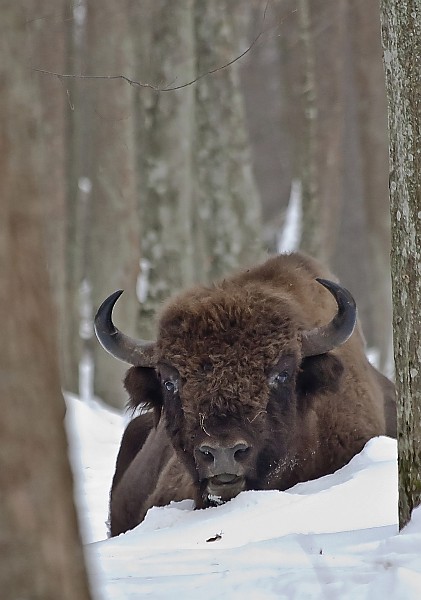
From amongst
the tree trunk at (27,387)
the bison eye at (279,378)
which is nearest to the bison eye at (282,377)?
the bison eye at (279,378)

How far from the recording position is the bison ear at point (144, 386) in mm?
7543

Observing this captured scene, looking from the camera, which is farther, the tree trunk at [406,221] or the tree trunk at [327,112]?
the tree trunk at [327,112]

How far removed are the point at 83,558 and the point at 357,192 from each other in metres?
27.8

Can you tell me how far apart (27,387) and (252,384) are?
4.22m

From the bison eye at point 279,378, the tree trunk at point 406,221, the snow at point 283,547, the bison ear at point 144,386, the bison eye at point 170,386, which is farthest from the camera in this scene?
the bison ear at point 144,386

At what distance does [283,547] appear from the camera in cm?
495

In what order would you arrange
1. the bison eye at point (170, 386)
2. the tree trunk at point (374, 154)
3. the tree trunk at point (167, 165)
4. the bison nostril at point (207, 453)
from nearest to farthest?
the bison nostril at point (207, 453) → the bison eye at point (170, 386) → the tree trunk at point (167, 165) → the tree trunk at point (374, 154)

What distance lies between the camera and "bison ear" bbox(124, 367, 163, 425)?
24.7 ft

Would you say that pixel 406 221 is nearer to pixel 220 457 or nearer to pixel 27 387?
pixel 220 457

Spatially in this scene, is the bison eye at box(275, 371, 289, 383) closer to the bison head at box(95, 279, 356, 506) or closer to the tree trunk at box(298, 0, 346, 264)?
the bison head at box(95, 279, 356, 506)

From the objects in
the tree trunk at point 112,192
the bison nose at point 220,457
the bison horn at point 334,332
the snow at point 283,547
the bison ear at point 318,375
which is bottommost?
the snow at point 283,547

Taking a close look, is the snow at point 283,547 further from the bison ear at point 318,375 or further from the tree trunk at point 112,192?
the tree trunk at point 112,192

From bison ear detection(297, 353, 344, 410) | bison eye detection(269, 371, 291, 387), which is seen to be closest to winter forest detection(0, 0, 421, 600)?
bison ear detection(297, 353, 344, 410)

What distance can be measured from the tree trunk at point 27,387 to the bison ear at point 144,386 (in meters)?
4.81
